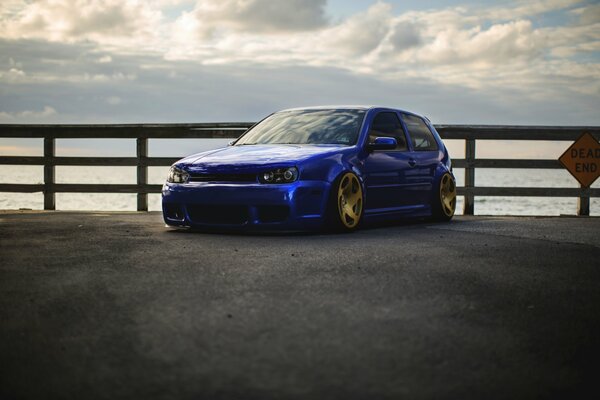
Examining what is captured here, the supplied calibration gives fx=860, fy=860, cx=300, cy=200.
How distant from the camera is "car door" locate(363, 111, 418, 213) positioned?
9.59m

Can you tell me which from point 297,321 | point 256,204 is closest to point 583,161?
point 256,204

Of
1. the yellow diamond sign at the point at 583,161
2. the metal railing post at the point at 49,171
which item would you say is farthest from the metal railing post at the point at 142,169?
the yellow diamond sign at the point at 583,161

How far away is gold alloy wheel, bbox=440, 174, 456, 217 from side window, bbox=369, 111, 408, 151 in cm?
96

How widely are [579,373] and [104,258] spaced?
412 cm

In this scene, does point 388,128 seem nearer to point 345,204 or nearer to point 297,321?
point 345,204

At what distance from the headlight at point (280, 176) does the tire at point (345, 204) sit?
1.50 feet

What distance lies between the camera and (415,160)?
10.5 meters

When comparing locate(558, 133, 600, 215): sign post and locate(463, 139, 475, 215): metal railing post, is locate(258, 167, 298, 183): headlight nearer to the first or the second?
locate(463, 139, 475, 215): metal railing post

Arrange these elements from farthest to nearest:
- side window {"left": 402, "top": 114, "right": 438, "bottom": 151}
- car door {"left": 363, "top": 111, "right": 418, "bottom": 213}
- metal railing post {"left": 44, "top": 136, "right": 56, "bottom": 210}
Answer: metal railing post {"left": 44, "top": 136, "right": 56, "bottom": 210}, side window {"left": 402, "top": 114, "right": 438, "bottom": 151}, car door {"left": 363, "top": 111, "right": 418, "bottom": 213}

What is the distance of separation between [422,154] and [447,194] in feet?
2.66

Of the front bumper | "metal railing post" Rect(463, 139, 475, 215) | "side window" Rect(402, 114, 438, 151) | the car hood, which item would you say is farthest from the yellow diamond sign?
the front bumper

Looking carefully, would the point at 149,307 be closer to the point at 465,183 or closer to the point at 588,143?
the point at 465,183

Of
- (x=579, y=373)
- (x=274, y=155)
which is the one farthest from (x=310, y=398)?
(x=274, y=155)

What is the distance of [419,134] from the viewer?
1101 cm
